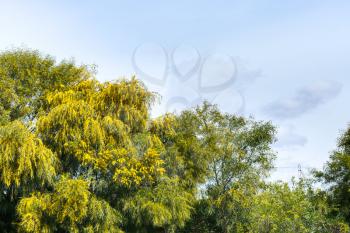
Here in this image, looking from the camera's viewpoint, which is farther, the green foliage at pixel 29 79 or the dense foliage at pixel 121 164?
the green foliage at pixel 29 79

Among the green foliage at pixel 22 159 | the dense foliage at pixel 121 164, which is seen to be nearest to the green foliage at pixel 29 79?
the dense foliage at pixel 121 164

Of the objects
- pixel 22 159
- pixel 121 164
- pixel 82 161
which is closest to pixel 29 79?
pixel 82 161

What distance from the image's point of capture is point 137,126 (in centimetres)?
2355

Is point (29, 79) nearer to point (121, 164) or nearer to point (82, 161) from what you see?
point (82, 161)

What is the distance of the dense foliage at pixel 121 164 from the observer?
19.1 m

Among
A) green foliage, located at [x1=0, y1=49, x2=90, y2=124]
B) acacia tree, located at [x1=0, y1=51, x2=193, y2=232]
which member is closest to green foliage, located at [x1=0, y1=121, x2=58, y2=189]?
acacia tree, located at [x1=0, y1=51, x2=193, y2=232]

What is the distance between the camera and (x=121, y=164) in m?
20.8

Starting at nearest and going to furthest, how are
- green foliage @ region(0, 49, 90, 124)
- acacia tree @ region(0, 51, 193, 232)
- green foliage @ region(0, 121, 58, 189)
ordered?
green foliage @ region(0, 121, 58, 189) < acacia tree @ region(0, 51, 193, 232) < green foliage @ region(0, 49, 90, 124)

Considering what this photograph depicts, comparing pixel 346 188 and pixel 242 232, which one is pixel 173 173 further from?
pixel 346 188

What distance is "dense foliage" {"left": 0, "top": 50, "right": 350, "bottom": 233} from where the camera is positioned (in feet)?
62.7

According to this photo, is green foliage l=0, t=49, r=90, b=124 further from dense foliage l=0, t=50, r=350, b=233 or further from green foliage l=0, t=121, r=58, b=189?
green foliage l=0, t=121, r=58, b=189

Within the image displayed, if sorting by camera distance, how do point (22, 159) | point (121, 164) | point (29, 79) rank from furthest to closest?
point (29, 79) < point (121, 164) < point (22, 159)

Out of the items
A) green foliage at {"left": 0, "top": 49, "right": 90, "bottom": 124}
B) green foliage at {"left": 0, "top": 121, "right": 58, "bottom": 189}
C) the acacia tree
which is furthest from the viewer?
green foliage at {"left": 0, "top": 49, "right": 90, "bottom": 124}

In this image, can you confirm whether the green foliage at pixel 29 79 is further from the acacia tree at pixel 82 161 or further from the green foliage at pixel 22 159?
the green foliage at pixel 22 159
